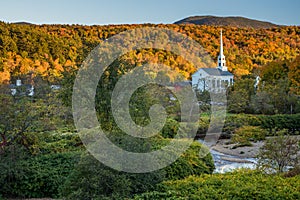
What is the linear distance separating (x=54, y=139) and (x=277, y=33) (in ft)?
244

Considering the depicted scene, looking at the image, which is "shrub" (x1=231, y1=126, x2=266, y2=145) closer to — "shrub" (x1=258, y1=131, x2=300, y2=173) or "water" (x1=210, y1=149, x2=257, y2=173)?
"water" (x1=210, y1=149, x2=257, y2=173)

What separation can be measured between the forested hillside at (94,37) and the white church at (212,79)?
283cm

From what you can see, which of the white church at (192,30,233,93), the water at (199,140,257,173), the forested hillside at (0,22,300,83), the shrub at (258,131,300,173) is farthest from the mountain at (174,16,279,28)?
the shrub at (258,131,300,173)

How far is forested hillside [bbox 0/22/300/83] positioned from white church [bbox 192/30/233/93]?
9.27 ft

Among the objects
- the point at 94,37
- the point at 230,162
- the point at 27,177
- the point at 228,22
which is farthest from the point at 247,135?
the point at 228,22

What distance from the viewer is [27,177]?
38.5 feet

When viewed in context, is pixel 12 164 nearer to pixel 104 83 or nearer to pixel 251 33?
pixel 104 83

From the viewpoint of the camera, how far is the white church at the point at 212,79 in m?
39.4

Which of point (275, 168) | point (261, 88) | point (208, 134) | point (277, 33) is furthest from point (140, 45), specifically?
point (277, 33)

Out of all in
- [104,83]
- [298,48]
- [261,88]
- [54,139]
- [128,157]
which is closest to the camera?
[128,157]

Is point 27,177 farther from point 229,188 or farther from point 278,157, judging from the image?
point 278,157

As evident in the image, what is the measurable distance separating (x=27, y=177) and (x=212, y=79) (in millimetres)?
33287

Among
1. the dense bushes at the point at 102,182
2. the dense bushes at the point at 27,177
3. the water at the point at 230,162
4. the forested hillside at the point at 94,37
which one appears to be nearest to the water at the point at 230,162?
the water at the point at 230,162

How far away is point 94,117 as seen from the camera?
46.9 ft
